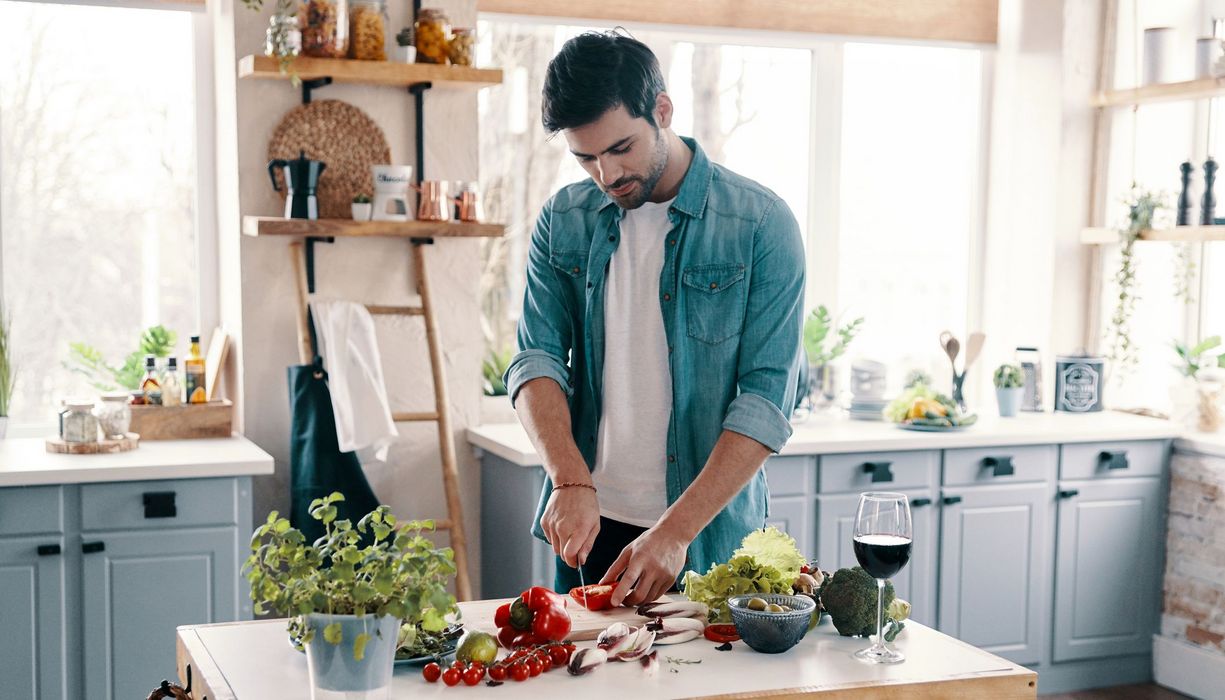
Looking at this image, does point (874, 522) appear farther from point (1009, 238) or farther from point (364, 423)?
point (1009, 238)

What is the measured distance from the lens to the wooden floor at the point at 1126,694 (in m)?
4.31

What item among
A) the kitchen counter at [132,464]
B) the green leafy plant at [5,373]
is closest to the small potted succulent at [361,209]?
the kitchen counter at [132,464]

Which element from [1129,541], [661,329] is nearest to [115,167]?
[661,329]

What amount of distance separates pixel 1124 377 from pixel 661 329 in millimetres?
3156

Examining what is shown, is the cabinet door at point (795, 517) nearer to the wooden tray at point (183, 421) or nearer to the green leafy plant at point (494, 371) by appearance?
the green leafy plant at point (494, 371)

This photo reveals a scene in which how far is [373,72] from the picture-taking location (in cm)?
368

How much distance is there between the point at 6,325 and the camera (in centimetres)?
387

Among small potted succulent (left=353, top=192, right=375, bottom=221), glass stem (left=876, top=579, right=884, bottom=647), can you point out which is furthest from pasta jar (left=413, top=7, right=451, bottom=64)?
glass stem (left=876, top=579, right=884, bottom=647)

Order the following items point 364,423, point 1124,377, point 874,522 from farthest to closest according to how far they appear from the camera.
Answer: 1. point 1124,377
2. point 364,423
3. point 874,522

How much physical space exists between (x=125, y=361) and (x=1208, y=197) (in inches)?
144

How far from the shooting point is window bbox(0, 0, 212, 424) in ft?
12.7

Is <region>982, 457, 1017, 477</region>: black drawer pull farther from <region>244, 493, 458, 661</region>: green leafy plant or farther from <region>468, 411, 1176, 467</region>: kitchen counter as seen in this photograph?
<region>244, 493, 458, 661</region>: green leafy plant

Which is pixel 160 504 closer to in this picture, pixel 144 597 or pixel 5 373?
pixel 144 597

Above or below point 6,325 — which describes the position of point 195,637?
below
